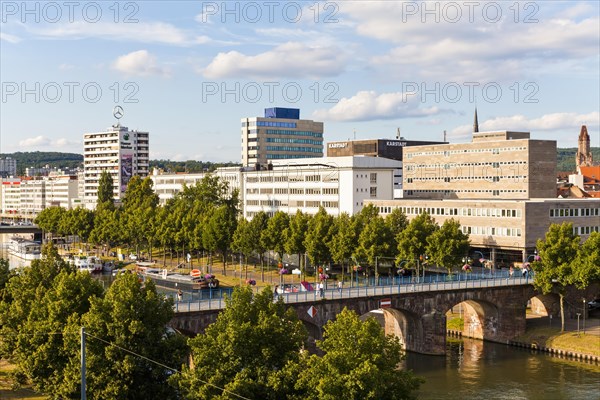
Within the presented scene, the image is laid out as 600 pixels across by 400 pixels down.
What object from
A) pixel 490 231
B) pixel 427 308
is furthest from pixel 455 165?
pixel 427 308

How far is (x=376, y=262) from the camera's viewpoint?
13125 cm

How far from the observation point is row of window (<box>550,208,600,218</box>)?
144 meters

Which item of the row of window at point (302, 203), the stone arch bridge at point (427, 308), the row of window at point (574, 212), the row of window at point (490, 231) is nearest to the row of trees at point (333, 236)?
the row of window at point (490, 231)

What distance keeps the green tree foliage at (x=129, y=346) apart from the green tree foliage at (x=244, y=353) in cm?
557

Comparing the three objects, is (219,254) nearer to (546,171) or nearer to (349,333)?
(546,171)

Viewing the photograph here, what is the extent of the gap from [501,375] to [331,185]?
94.0m

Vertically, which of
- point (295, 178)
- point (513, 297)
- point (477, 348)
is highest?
point (295, 178)

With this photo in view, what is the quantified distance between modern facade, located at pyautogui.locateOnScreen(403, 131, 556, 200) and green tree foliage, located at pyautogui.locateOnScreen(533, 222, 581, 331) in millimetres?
58298

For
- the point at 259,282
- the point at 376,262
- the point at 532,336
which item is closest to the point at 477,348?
the point at 532,336

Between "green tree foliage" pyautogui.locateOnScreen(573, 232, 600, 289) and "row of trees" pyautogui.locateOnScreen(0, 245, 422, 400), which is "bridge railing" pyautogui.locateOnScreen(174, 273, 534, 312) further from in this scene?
"row of trees" pyautogui.locateOnScreen(0, 245, 422, 400)

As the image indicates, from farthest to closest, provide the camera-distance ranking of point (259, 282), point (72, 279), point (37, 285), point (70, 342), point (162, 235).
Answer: point (162, 235) < point (259, 282) < point (37, 285) < point (72, 279) < point (70, 342)

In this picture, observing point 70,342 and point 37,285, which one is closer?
point 70,342

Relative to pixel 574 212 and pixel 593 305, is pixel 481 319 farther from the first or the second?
pixel 574 212

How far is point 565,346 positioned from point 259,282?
66.7 meters
